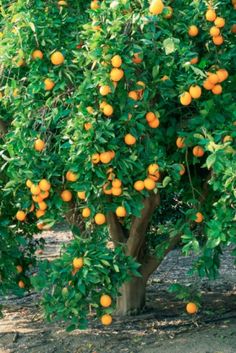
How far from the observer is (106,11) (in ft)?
10.2

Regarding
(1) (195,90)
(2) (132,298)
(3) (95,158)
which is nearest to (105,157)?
(3) (95,158)

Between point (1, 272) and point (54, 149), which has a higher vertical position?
point (54, 149)

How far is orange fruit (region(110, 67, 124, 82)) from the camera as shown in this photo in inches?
118

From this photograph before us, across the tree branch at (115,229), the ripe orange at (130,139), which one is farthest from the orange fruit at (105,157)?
the tree branch at (115,229)

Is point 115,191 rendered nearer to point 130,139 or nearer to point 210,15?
point 130,139

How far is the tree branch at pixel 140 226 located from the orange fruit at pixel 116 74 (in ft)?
5.32

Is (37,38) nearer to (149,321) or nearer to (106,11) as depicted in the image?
(106,11)

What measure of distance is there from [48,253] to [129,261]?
4.86 metres

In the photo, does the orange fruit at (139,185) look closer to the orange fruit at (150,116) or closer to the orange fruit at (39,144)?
the orange fruit at (150,116)

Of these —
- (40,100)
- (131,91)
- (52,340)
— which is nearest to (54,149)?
(40,100)

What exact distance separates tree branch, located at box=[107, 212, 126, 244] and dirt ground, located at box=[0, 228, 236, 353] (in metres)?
0.68

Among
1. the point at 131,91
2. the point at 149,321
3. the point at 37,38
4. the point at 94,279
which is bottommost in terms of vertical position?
the point at 149,321

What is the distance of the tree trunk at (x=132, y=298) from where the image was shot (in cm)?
495

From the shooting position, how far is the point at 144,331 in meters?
4.71
